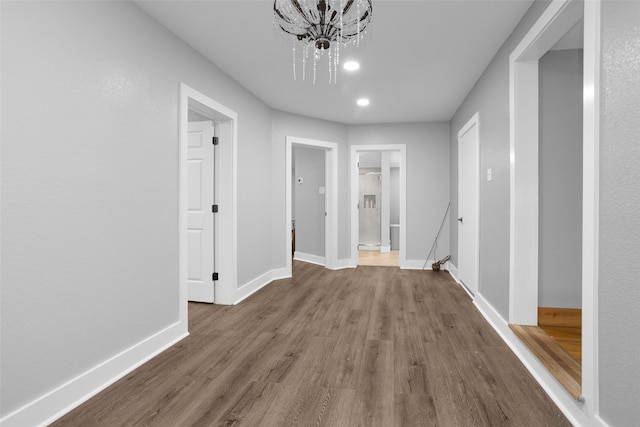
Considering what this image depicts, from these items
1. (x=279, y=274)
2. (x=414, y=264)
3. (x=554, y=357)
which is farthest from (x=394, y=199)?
(x=554, y=357)

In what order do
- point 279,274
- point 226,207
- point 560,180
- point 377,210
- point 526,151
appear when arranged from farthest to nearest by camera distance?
point 377,210
point 279,274
point 226,207
point 560,180
point 526,151

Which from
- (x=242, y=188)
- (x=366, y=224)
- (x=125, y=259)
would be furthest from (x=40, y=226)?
(x=366, y=224)

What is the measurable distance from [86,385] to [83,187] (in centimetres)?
112

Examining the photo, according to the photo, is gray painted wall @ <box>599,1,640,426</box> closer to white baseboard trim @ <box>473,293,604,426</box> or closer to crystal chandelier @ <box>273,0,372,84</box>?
white baseboard trim @ <box>473,293,604,426</box>

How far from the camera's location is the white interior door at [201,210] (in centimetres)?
370

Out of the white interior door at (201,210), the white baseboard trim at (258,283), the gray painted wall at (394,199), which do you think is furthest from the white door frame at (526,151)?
the gray painted wall at (394,199)

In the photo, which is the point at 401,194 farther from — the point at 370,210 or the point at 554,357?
the point at 554,357

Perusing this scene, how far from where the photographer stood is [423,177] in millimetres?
5801

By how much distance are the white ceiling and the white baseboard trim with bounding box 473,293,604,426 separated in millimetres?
2357

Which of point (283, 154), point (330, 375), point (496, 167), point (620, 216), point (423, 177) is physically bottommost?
point (330, 375)

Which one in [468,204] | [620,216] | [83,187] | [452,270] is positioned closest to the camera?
[620,216]

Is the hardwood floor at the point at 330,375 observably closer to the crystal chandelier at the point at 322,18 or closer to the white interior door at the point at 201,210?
A: the white interior door at the point at 201,210

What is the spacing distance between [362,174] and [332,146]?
3216 mm

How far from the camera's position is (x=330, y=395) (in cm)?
192
